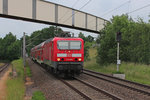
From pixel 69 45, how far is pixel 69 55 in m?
0.77

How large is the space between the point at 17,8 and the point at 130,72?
1075 centimetres

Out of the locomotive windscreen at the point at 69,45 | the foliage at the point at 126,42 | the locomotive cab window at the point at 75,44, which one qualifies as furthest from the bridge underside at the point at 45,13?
the locomotive cab window at the point at 75,44

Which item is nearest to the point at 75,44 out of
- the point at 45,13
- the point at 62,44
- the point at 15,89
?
the point at 62,44

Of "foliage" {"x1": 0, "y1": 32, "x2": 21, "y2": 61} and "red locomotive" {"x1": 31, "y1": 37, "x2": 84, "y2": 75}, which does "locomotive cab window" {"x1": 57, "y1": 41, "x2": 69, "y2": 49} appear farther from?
"foliage" {"x1": 0, "y1": 32, "x2": 21, "y2": 61}

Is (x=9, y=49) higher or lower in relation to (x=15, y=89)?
higher

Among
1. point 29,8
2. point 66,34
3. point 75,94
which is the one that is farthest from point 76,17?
point 75,94

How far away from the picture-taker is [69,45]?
1363 cm

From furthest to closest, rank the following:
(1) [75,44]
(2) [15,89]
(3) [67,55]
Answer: (1) [75,44], (3) [67,55], (2) [15,89]

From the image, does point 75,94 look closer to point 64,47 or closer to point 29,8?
point 64,47

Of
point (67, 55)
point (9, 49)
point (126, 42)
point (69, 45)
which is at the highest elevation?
point (9, 49)

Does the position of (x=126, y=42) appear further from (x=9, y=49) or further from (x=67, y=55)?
(x=9, y=49)

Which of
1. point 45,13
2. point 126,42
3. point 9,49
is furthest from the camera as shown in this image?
point 9,49

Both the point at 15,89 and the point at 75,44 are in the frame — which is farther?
the point at 75,44

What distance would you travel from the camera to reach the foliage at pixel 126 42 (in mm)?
20094
